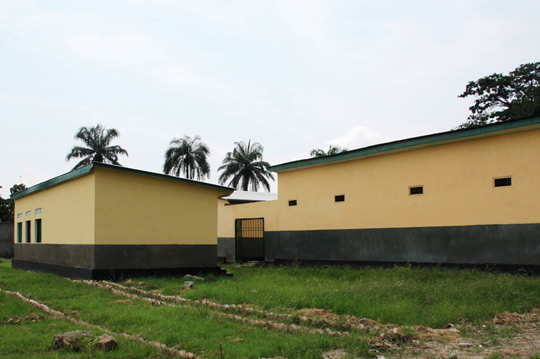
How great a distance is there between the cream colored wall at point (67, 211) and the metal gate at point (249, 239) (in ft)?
25.2

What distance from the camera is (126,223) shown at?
14.8 m

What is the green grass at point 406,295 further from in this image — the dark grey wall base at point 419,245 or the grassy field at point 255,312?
the dark grey wall base at point 419,245

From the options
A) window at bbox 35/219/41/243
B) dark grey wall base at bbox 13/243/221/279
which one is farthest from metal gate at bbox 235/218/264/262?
window at bbox 35/219/41/243

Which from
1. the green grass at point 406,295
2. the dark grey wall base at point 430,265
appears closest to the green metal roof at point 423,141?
the dark grey wall base at point 430,265

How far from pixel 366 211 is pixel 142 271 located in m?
7.21

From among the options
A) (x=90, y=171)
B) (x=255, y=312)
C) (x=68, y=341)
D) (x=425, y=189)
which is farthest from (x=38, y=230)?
(x=68, y=341)

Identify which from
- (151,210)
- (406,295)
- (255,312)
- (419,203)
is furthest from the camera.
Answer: (151,210)

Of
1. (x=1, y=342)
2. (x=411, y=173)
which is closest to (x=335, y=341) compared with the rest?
(x=1, y=342)

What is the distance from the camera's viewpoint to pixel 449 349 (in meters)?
6.27

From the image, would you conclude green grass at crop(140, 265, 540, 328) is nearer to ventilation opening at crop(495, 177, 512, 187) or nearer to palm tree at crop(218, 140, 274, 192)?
ventilation opening at crop(495, 177, 512, 187)

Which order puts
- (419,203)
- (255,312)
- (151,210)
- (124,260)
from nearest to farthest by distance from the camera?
(255,312), (124,260), (419,203), (151,210)

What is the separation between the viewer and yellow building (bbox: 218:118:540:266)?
41.7 ft

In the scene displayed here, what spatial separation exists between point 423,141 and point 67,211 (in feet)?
36.8

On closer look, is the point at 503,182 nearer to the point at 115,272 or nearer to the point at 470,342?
the point at 470,342
